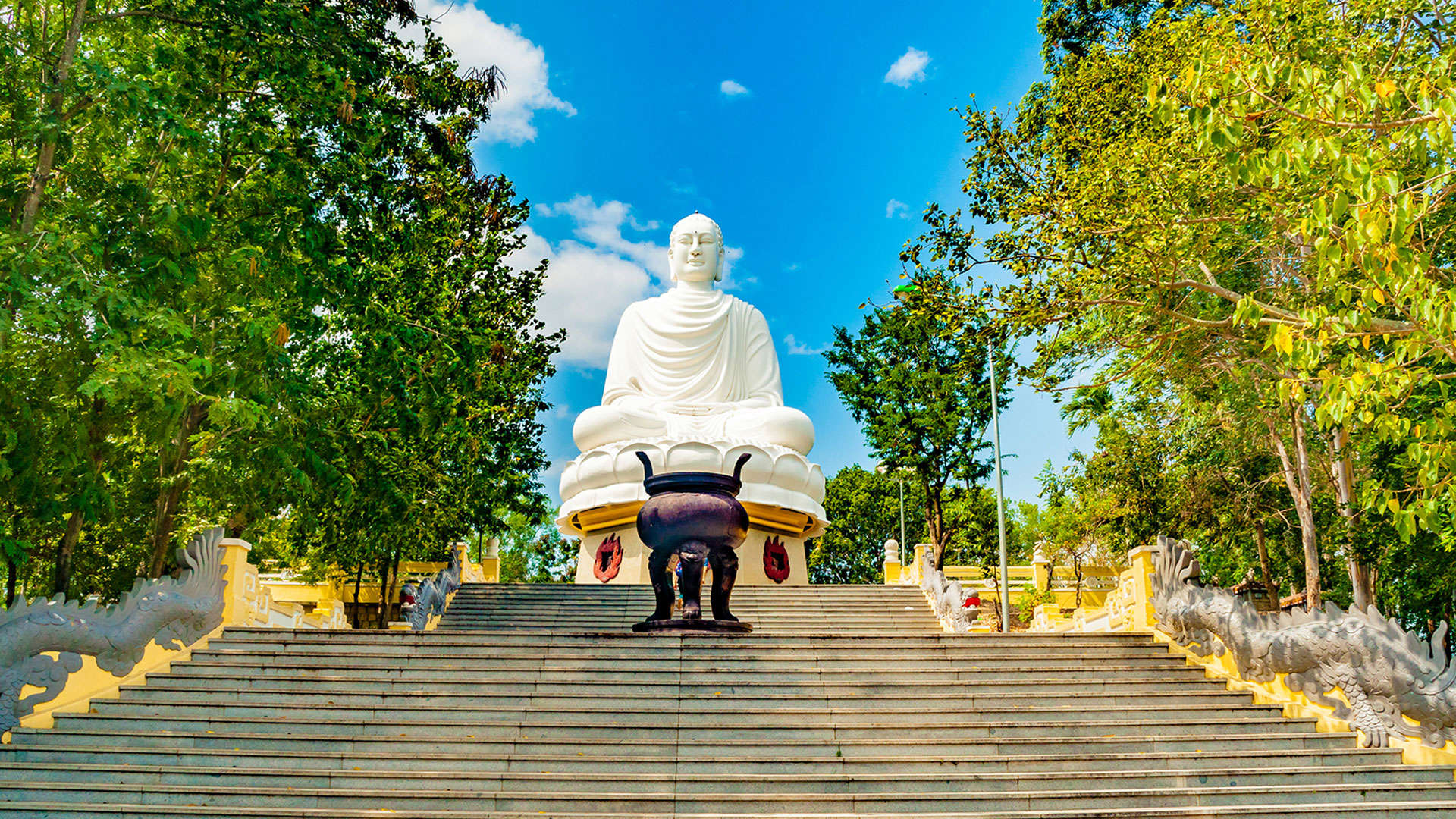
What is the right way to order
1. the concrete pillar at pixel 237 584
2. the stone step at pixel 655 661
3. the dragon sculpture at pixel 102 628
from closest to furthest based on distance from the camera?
1. the dragon sculpture at pixel 102 628
2. the stone step at pixel 655 661
3. the concrete pillar at pixel 237 584

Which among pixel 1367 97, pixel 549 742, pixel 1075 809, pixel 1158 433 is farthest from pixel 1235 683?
pixel 1158 433

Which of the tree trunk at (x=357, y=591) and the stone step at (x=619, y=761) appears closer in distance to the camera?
the stone step at (x=619, y=761)

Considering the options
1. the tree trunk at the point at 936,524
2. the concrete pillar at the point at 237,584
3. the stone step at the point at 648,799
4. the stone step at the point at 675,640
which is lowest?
the stone step at the point at 648,799

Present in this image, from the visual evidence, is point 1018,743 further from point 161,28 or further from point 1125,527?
point 1125,527

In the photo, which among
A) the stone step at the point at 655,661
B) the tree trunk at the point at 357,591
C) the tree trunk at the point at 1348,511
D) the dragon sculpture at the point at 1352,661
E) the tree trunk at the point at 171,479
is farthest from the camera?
the tree trunk at the point at 357,591

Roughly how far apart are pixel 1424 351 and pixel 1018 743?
12.7 ft

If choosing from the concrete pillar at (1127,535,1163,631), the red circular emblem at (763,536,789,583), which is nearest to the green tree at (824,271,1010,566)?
the red circular emblem at (763,536,789,583)

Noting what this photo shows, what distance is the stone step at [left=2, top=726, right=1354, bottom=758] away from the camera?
782 centimetres

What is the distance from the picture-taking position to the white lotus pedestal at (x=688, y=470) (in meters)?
17.2

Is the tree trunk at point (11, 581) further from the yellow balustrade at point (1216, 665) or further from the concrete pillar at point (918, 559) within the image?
the yellow balustrade at point (1216, 665)

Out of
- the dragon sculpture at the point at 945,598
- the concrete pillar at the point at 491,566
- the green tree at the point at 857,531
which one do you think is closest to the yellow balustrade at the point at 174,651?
the concrete pillar at the point at 491,566

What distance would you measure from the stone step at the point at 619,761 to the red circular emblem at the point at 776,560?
1026cm

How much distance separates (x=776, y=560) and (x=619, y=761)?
35.5ft

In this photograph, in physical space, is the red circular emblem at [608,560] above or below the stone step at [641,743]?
above
